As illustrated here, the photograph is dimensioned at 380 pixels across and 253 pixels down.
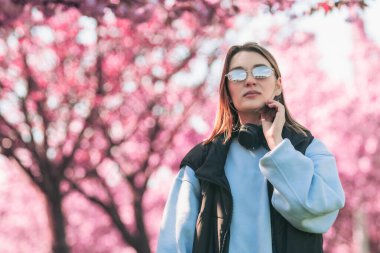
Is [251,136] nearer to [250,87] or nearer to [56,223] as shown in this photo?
[250,87]

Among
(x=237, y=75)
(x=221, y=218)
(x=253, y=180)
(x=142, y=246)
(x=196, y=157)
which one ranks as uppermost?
(x=237, y=75)

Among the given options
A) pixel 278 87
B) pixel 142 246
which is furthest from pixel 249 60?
pixel 142 246

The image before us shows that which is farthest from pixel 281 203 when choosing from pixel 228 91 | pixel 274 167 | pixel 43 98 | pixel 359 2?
pixel 43 98

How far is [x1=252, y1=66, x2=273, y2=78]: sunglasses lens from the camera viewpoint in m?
3.07

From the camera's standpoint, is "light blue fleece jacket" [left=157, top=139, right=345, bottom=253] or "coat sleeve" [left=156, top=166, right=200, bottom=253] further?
"coat sleeve" [left=156, top=166, right=200, bottom=253]

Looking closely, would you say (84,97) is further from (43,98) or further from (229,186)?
(229,186)

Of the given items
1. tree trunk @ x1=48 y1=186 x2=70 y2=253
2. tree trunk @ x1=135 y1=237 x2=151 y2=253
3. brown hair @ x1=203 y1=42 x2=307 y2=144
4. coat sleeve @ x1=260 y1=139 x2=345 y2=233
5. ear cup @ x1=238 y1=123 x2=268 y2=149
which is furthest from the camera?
tree trunk @ x1=135 y1=237 x2=151 y2=253

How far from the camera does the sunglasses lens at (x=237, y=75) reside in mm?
3092

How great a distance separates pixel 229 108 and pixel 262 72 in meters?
0.27

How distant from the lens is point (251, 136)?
3.03 m

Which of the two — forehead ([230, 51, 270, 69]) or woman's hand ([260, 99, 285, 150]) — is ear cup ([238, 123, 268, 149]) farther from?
forehead ([230, 51, 270, 69])

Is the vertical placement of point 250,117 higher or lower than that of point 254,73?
lower

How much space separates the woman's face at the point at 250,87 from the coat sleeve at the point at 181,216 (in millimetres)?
376

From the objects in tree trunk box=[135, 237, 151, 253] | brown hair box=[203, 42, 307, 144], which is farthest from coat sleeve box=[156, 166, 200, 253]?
tree trunk box=[135, 237, 151, 253]
